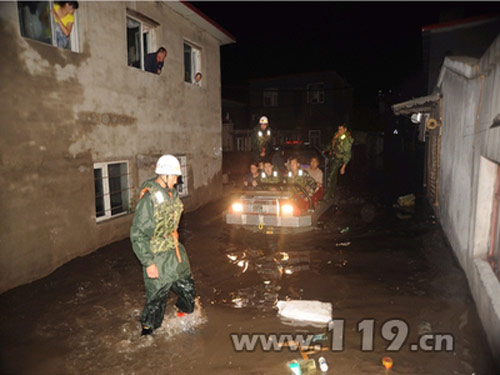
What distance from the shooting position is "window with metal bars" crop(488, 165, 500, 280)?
4.51 metres

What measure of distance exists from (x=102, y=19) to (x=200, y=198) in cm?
659

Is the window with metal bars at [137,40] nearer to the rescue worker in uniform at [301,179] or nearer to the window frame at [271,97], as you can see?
the rescue worker in uniform at [301,179]

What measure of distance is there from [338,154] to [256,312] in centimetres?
763

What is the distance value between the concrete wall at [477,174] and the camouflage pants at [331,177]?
13.6ft

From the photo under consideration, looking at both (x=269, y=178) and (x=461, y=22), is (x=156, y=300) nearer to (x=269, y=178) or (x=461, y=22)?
(x=269, y=178)

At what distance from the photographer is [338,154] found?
11.5 meters

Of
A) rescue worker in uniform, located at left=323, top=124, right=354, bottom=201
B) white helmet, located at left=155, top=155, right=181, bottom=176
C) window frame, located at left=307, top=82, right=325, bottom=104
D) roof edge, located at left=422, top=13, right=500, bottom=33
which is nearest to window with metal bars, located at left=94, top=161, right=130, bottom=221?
white helmet, located at left=155, top=155, right=181, bottom=176

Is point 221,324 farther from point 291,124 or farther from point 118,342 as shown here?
point 291,124

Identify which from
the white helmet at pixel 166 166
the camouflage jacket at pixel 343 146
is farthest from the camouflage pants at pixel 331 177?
the white helmet at pixel 166 166

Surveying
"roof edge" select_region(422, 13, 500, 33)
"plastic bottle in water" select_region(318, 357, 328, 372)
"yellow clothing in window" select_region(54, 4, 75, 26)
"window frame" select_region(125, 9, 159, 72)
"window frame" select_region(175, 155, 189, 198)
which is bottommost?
"plastic bottle in water" select_region(318, 357, 328, 372)

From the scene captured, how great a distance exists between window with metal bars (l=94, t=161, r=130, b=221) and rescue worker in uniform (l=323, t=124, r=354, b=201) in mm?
6383

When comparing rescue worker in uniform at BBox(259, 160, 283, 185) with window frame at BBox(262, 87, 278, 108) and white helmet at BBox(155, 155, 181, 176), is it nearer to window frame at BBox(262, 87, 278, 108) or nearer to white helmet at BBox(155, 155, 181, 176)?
white helmet at BBox(155, 155, 181, 176)

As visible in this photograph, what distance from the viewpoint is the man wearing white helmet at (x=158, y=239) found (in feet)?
13.3

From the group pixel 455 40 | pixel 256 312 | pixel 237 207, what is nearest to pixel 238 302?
pixel 256 312
